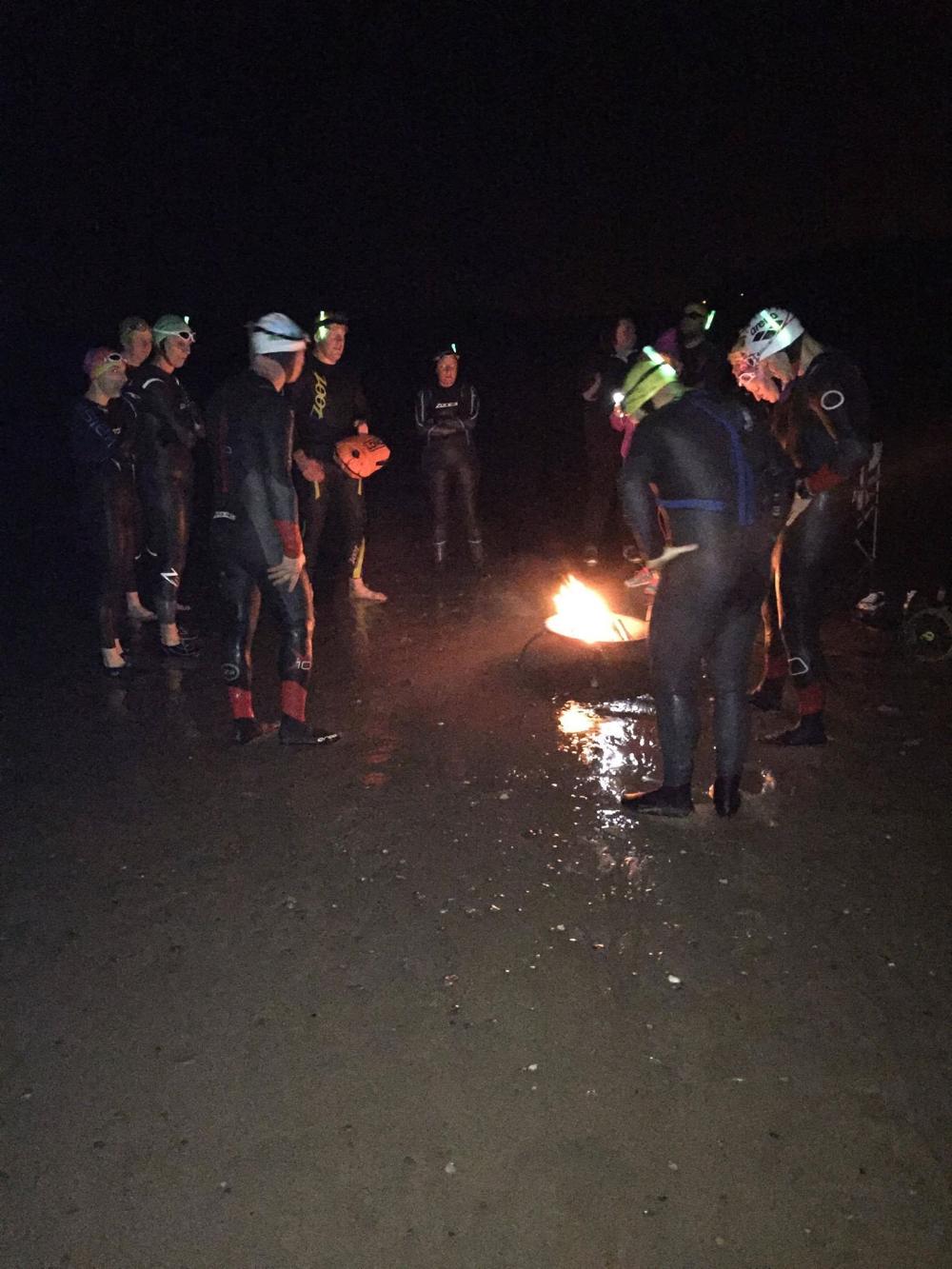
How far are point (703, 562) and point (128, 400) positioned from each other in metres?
4.55

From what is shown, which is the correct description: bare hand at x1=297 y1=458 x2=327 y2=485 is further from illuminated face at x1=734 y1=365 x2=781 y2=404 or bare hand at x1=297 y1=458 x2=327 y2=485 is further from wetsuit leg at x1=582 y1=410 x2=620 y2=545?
wetsuit leg at x1=582 y1=410 x2=620 y2=545

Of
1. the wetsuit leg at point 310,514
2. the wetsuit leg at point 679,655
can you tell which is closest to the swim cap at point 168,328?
the wetsuit leg at point 310,514

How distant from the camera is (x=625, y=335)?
8.93m

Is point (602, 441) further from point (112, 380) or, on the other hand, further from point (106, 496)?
point (106, 496)

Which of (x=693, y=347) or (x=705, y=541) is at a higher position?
(x=693, y=347)

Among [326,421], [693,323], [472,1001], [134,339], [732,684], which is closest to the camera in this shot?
[472,1001]

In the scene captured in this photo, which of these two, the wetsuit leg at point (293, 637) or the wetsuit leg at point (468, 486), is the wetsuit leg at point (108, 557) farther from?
the wetsuit leg at point (468, 486)

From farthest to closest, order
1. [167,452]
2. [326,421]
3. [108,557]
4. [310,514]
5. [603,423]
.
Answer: [603,423], [326,421], [310,514], [167,452], [108,557]

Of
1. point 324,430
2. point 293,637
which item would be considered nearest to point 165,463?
point 324,430

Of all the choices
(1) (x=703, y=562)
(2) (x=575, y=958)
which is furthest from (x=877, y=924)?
(1) (x=703, y=562)

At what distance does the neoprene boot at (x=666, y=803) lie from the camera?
4.71m

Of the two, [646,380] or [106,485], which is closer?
[646,380]

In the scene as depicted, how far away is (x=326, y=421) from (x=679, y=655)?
4.46 m

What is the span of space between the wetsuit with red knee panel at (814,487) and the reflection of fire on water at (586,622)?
120 centimetres
